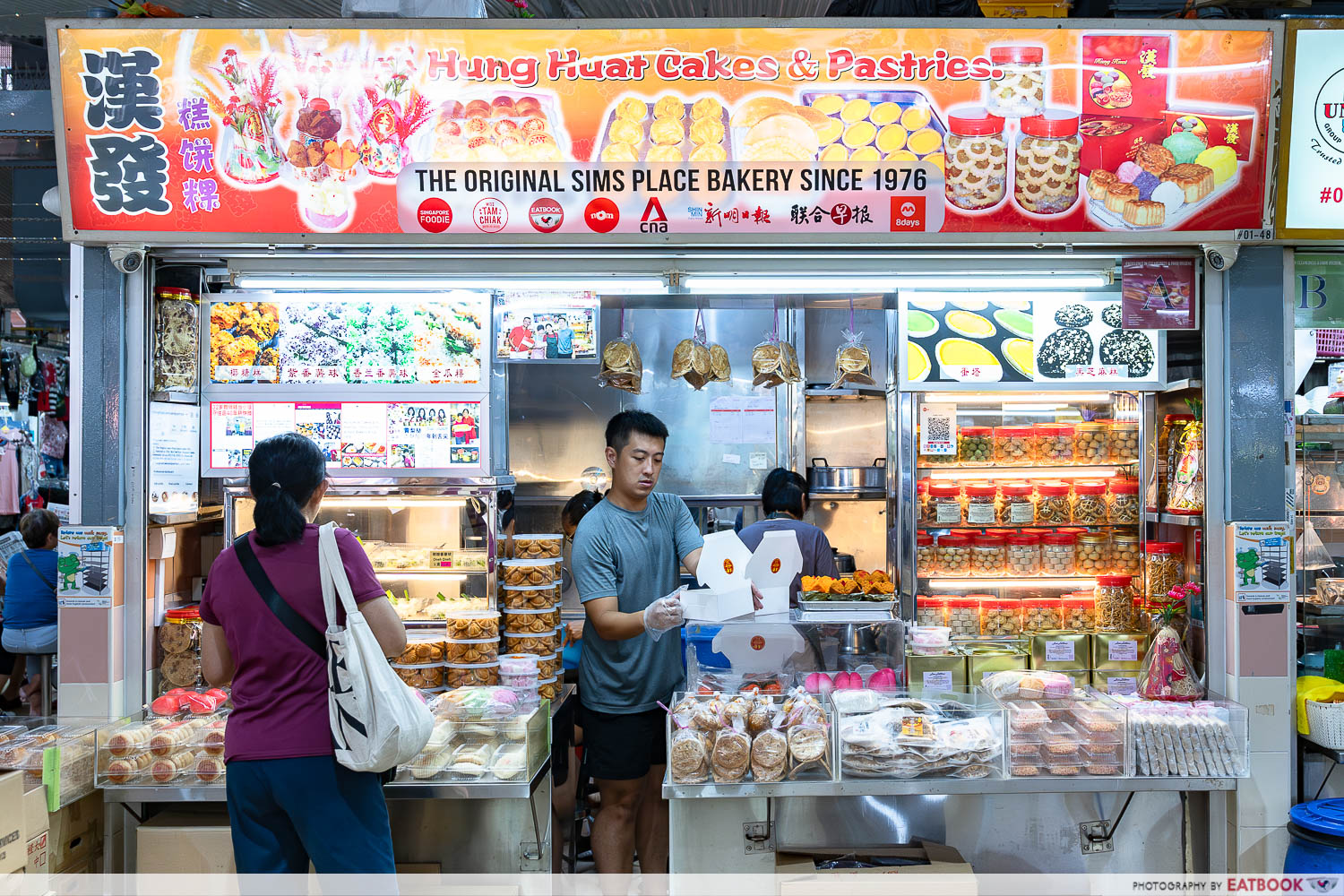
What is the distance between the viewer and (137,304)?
15.0 ft

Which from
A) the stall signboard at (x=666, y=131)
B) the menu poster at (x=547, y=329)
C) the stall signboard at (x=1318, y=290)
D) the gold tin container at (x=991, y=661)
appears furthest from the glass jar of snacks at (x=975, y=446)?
the menu poster at (x=547, y=329)

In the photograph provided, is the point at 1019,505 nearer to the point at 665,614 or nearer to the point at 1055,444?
the point at 1055,444

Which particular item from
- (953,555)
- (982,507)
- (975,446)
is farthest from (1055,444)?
(953,555)

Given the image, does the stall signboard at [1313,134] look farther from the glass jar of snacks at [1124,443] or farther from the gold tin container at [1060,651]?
the gold tin container at [1060,651]

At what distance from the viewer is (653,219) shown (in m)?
4.30

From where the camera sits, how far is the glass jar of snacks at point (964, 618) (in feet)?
19.5

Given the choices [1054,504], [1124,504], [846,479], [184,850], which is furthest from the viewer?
[846,479]

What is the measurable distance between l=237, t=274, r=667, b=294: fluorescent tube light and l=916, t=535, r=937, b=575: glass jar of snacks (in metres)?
2.45

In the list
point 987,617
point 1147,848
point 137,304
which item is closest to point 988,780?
point 1147,848

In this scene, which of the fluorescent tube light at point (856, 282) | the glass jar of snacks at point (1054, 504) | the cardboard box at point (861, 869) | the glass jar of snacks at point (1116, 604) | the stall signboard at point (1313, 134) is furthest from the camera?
the glass jar of snacks at point (1054, 504)

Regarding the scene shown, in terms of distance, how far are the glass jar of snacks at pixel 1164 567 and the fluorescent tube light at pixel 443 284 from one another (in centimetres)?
304

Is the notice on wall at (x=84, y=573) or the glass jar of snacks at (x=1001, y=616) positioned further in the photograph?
the glass jar of snacks at (x=1001, y=616)

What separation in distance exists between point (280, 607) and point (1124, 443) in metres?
5.07

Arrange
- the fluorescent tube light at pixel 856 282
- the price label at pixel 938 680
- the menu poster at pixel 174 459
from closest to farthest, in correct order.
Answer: the price label at pixel 938 680 → the menu poster at pixel 174 459 → the fluorescent tube light at pixel 856 282
